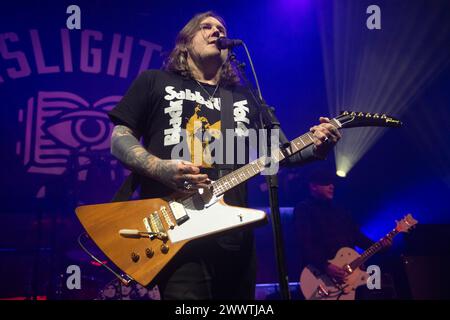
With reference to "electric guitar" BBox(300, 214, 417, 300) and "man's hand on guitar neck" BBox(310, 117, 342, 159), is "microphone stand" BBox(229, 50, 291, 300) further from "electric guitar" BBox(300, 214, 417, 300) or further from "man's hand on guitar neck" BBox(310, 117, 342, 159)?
"electric guitar" BBox(300, 214, 417, 300)

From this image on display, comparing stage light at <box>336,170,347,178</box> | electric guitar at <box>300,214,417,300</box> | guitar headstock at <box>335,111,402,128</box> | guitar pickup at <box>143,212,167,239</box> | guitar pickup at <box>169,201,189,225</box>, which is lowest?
electric guitar at <box>300,214,417,300</box>

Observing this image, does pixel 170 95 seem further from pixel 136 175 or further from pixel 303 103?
pixel 303 103

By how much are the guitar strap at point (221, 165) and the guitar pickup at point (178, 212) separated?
27cm

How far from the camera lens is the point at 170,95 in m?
2.28

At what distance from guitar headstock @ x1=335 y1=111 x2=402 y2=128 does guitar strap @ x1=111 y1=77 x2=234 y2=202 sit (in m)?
0.66

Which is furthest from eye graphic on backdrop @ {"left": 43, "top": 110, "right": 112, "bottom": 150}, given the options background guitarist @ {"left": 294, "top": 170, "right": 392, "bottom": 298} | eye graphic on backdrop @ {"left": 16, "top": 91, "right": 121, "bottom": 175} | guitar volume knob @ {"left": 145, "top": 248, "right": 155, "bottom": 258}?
guitar volume knob @ {"left": 145, "top": 248, "right": 155, "bottom": 258}

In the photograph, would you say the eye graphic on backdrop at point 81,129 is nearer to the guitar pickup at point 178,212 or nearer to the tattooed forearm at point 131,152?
the tattooed forearm at point 131,152

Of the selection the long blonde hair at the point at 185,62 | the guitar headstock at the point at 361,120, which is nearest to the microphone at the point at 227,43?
the long blonde hair at the point at 185,62

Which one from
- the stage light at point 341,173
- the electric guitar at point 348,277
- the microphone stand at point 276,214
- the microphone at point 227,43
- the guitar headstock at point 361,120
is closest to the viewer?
the microphone stand at point 276,214

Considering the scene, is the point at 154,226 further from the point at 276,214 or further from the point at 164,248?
the point at 276,214

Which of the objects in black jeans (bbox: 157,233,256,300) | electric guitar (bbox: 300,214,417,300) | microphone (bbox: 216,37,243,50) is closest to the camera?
black jeans (bbox: 157,233,256,300)

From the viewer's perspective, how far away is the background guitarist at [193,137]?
192 centimetres

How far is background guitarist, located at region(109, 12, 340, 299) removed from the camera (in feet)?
6.31
